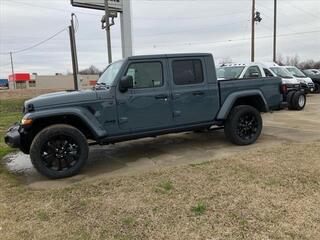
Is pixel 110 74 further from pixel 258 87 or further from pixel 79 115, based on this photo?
pixel 258 87

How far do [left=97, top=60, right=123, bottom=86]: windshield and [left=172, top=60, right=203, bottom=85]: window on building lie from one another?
3.55 ft

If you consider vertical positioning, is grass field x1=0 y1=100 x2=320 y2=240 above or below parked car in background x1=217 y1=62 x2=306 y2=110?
below

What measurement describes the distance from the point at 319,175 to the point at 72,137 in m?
3.80

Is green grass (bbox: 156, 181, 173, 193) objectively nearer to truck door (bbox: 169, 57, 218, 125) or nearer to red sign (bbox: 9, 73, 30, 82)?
truck door (bbox: 169, 57, 218, 125)

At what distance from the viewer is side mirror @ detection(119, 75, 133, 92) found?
20.5 ft

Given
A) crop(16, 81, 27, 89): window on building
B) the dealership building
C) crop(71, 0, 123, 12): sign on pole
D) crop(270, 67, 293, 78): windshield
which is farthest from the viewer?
crop(16, 81, 27, 89): window on building

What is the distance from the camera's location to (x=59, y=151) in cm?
596

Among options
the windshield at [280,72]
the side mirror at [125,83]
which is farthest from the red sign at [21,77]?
the side mirror at [125,83]

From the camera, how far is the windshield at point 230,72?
1429 cm

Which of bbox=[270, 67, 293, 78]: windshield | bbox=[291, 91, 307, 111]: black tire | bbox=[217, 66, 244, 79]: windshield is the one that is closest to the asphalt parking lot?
bbox=[217, 66, 244, 79]: windshield

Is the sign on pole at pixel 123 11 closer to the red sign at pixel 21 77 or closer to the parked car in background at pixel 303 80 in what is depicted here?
the parked car in background at pixel 303 80

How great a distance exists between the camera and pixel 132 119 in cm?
648

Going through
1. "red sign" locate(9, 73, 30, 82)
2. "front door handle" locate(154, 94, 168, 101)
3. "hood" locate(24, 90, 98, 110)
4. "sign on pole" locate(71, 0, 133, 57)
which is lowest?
"front door handle" locate(154, 94, 168, 101)

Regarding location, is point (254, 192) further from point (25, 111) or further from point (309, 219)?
point (25, 111)
